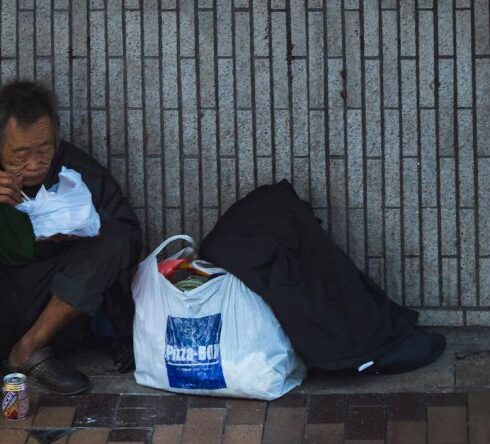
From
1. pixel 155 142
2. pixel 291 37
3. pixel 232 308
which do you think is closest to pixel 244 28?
pixel 291 37

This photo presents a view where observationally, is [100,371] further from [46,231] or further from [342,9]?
[342,9]

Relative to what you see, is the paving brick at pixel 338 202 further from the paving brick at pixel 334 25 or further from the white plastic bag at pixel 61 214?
the white plastic bag at pixel 61 214

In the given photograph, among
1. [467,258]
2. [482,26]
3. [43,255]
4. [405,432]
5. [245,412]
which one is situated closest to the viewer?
[405,432]

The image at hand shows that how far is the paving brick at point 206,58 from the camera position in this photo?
579 centimetres

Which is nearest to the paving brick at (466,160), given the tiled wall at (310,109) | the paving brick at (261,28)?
the tiled wall at (310,109)

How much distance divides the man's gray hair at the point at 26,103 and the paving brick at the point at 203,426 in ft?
A: 3.71

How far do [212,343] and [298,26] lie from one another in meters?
1.29

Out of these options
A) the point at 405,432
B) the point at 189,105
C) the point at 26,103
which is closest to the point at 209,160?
the point at 189,105

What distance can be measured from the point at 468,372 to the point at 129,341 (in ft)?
4.19

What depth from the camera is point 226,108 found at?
19.1 ft

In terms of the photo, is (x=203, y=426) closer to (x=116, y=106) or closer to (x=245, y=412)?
(x=245, y=412)

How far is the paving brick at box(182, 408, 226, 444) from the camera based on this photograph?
5.09 m

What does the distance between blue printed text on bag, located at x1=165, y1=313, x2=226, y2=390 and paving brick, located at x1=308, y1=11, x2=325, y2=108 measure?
3.24 feet

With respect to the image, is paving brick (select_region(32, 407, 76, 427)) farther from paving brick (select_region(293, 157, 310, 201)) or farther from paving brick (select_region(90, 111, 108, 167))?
paving brick (select_region(293, 157, 310, 201))
